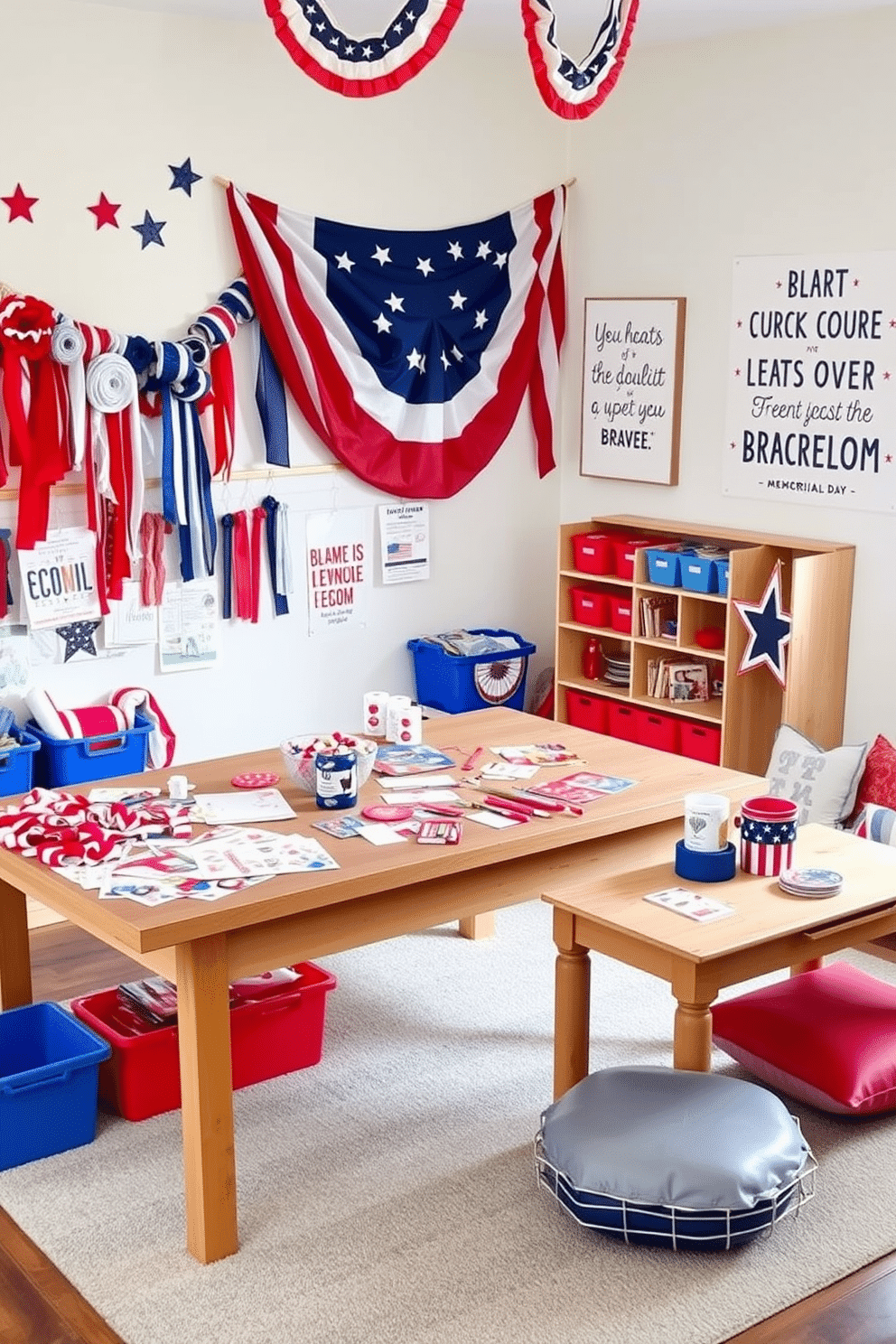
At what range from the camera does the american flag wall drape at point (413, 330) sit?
5.06m

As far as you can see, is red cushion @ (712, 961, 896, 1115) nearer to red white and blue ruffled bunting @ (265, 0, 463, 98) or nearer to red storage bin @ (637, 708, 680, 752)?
red storage bin @ (637, 708, 680, 752)

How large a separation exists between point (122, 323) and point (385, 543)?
1.27 meters

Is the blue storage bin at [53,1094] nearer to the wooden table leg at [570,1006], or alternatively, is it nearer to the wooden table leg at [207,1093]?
the wooden table leg at [207,1093]

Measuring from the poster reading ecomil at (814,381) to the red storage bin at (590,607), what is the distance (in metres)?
0.60

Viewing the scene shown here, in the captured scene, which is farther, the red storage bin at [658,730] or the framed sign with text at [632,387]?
the framed sign with text at [632,387]

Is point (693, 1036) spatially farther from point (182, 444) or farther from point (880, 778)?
point (182, 444)

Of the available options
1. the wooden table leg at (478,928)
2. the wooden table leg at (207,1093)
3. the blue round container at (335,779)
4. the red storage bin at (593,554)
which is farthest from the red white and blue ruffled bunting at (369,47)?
the red storage bin at (593,554)

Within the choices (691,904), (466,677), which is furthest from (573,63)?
(466,677)

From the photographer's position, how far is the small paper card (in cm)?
296

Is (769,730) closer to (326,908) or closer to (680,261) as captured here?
(680,261)

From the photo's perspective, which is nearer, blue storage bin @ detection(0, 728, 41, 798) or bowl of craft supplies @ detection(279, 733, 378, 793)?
bowl of craft supplies @ detection(279, 733, 378, 793)

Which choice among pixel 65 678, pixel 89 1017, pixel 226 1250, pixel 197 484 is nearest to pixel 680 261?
pixel 197 484

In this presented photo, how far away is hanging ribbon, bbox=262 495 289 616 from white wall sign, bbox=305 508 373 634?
0.49 ft

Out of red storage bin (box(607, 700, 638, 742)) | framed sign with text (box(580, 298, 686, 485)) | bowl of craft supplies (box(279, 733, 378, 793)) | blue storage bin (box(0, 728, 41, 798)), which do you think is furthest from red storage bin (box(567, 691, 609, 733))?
bowl of craft supplies (box(279, 733, 378, 793))
